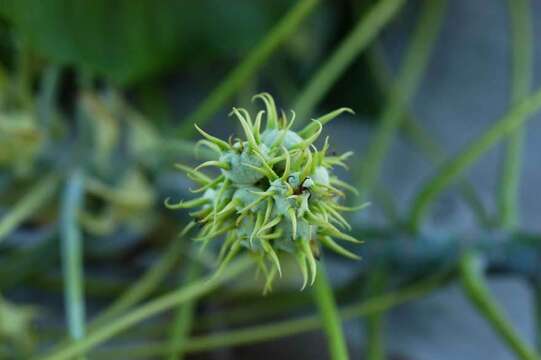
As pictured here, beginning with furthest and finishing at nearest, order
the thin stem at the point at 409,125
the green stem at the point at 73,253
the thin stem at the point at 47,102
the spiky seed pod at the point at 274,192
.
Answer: the thin stem at the point at 409,125 → the thin stem at the point at 47,102 → the green stem at the point at 73,253 → the spiky seed pod at the point at 274,192

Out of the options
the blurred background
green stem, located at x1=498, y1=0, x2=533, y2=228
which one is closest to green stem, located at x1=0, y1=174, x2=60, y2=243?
the blurred background

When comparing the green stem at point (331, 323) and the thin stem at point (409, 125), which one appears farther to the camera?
the thin stem at point (409, 125)

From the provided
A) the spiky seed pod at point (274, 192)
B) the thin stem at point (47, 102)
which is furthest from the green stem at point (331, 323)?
the thin stem at point (47, 102)

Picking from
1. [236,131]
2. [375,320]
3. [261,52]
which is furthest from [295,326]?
[236,131]

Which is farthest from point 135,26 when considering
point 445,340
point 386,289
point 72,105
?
point 445,340

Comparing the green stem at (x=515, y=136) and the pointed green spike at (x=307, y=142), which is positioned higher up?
the green stem at (x=515, y=136)

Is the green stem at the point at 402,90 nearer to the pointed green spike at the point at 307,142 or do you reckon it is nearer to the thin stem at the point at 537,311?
the thin stem at the point at 537,311

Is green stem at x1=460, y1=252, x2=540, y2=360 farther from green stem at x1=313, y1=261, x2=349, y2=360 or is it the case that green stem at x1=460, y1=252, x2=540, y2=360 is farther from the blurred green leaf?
the blurred green leaf

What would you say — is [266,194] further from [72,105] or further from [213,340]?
[72,105]
